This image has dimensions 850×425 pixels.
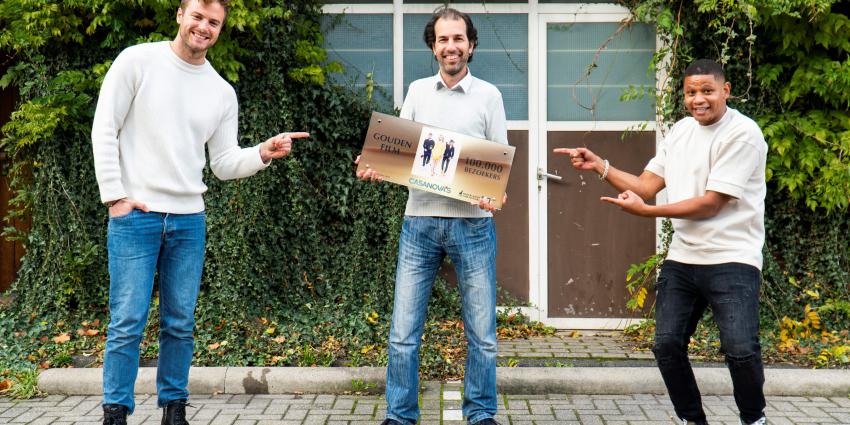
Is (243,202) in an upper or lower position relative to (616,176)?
lower

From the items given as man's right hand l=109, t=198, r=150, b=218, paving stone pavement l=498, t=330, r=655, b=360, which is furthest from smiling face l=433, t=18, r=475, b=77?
paving stone pavement l=498, t=330, r=655, b=360

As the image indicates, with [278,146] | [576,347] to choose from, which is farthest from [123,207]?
[576,347]

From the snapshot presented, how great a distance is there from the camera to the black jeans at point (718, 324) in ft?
11.5

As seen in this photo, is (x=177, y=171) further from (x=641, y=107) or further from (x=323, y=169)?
(x=641, y=107)

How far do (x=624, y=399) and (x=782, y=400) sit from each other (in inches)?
38.6

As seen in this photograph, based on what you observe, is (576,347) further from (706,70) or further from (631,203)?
(706,70)

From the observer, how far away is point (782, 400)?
16.4 feet

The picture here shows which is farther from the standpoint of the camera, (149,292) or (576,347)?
(576,347)

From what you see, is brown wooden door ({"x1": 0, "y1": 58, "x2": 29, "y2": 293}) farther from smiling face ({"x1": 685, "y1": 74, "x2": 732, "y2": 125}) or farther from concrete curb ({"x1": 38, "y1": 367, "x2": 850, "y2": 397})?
smiling face ({"x1": 685, "y1": 74, "x2": 732, "y2": 125})

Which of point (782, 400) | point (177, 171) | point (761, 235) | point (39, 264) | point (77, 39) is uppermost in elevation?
point (77, 39)

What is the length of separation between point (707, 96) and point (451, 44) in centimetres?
122

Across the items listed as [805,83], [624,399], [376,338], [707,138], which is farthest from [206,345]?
[805,83]

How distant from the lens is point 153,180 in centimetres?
366

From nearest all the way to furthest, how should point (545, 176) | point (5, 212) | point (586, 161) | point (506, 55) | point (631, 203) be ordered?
point (631, 203) → point (586, 161) → point (545, 176) → point (506, 55) → point (5, 212)
